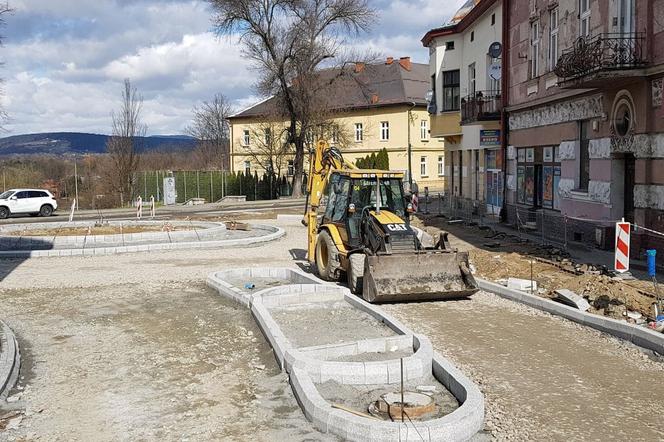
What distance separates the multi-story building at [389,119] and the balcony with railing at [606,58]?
42.8 metres

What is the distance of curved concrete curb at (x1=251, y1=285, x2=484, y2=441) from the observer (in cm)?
580

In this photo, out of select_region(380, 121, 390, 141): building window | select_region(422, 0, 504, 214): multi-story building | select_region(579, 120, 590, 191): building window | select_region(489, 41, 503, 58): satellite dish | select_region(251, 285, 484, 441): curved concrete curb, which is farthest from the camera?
select_region(380, 121, 390, 141): building window

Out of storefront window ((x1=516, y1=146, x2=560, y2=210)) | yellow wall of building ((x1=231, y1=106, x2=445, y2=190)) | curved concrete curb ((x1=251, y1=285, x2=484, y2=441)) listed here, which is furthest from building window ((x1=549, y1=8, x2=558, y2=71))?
yellow wall of building ((x1=231, y1=106, x2=445, y2=190))

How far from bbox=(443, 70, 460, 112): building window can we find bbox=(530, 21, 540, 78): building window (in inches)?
382

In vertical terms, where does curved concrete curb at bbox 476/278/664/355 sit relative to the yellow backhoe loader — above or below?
below

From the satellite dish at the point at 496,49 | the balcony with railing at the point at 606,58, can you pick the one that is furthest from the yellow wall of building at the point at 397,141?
the balcony with railing at the point at 606,58

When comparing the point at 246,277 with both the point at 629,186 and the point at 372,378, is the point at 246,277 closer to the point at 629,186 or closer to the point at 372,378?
the point at 372,378

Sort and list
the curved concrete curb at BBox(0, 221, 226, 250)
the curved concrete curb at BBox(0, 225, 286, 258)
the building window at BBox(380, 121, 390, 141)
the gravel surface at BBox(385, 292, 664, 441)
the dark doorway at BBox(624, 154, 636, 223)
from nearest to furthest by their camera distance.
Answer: the gravel surface at BBox(385, 292, 664, 441), the dark doorway at BBox(624, 154, 636, 223), the curved concrete curb at BBox(0, 225, 286, 258), the curved concrete curb at BBox(0, 221, 226, 250), the building window at BBox(380, 121, 390, 141)

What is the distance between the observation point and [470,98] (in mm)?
28703

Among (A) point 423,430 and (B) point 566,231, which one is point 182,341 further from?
(B) point 566,231

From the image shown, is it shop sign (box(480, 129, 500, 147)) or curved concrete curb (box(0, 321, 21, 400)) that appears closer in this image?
curved concrete curb (box(0, 321, 21, 400))

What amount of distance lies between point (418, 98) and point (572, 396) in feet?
189

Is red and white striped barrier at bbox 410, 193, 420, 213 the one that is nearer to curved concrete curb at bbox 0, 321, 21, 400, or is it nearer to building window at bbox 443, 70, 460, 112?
building window at bbox 443, 70, 460, 112

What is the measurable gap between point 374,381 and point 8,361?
4643 mm
